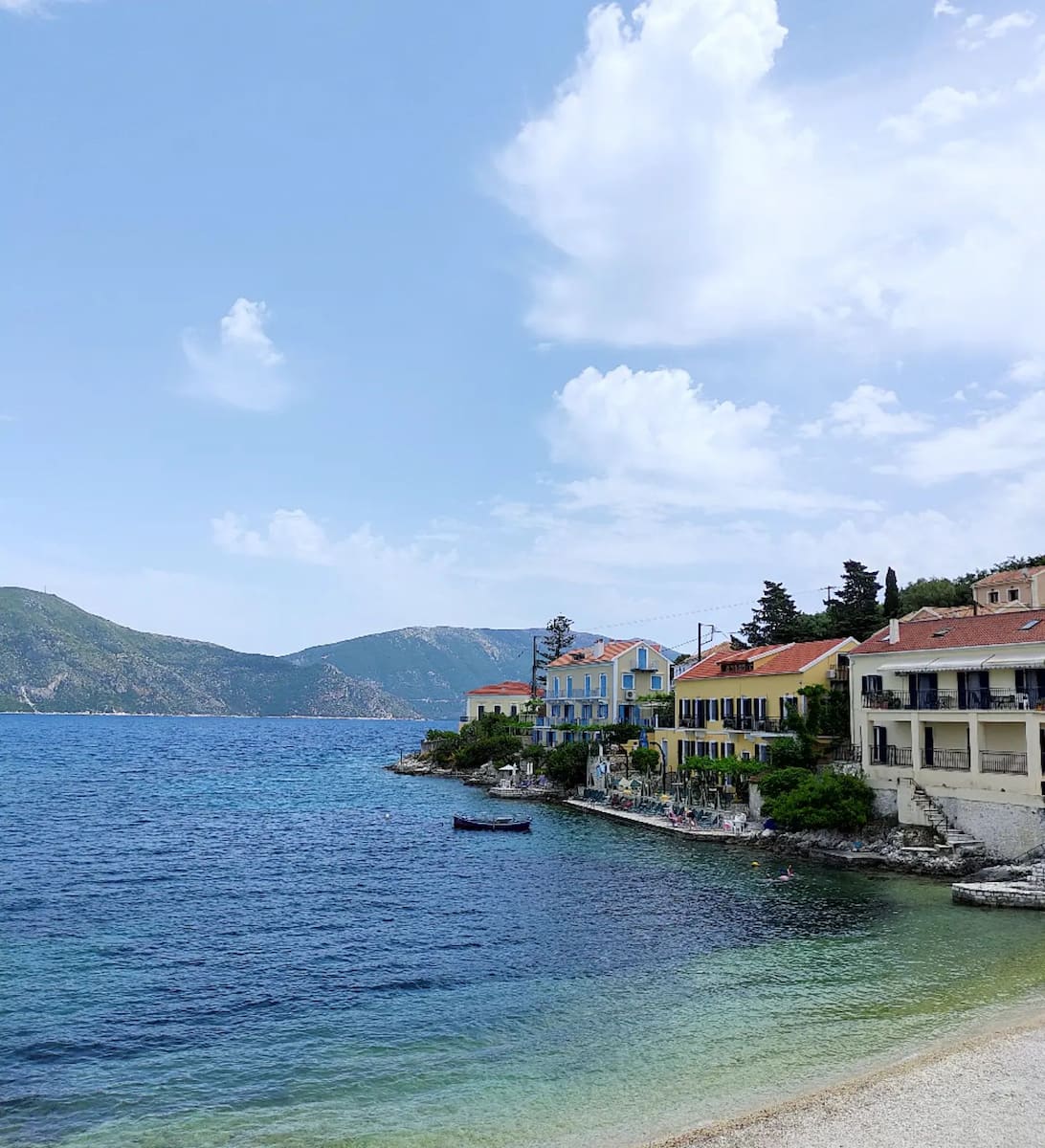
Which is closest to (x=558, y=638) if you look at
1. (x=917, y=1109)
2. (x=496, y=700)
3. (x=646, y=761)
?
(x=496, y=700)

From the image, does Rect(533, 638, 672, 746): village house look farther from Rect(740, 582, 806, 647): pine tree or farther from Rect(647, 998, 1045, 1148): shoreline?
Rect(647, 998, 1045, 1148): shoreline

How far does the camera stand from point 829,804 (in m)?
44.6

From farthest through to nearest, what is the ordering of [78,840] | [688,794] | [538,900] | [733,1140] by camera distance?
[688,794] < [78,840] < [538,900] < [733,1140]

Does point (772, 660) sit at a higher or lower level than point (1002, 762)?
higher

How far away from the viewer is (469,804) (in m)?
71.4

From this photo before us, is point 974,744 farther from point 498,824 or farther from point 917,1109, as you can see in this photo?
point 498,824

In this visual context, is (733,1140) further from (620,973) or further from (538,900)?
(538,900)

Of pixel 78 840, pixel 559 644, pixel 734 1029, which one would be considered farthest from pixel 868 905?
pixel 559 644

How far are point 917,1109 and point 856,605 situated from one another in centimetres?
7610

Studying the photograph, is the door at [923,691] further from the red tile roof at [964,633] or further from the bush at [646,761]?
the bush at [646,761]

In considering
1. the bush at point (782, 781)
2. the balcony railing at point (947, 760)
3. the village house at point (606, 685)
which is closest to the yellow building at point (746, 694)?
the bush at point (782, 781)

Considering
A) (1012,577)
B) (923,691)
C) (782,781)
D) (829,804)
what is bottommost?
(829,804)

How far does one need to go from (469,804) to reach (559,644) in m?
54.5

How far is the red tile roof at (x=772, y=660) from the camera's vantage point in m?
54.0
